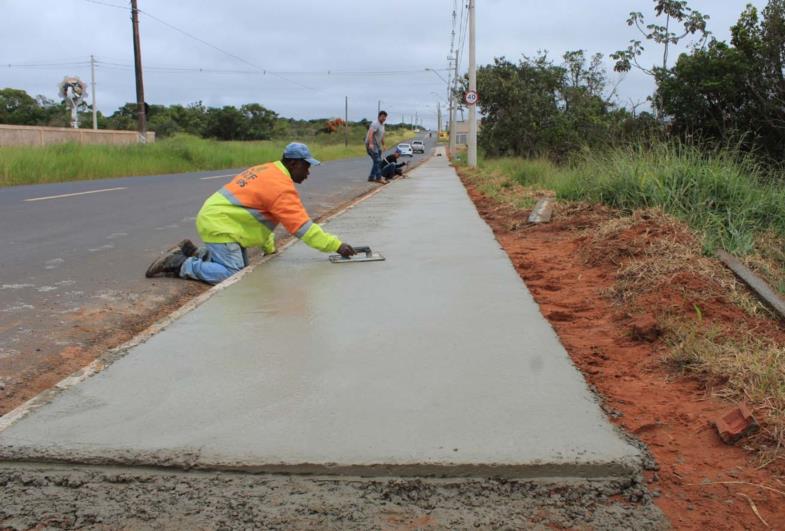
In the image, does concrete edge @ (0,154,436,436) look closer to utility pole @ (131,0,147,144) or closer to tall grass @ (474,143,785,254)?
tall grass @ (474,143,785,254)

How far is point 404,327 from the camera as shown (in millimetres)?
4383

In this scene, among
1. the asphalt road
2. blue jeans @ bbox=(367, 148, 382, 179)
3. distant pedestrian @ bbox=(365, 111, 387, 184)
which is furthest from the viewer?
blue jeans @ bbox=(367, 148, 382, 179)

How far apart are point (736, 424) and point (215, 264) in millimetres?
4589

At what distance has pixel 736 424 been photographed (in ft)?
9.48

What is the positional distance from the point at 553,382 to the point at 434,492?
1124 millimetres

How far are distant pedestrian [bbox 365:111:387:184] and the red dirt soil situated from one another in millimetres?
11151

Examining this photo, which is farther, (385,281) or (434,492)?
(385,281)

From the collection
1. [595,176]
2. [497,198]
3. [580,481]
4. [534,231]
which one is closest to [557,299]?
[580,481]

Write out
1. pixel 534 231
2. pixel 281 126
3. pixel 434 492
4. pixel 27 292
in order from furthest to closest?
pixel 281 126 → pixel 534 231 → pixel 27 292 → pixel 434 492

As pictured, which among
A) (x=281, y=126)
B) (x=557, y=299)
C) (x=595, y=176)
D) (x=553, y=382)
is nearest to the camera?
(x=553, y=382)

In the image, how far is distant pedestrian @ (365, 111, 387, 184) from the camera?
17.0 metres

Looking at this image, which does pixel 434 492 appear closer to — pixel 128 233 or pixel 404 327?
pixel 404 327

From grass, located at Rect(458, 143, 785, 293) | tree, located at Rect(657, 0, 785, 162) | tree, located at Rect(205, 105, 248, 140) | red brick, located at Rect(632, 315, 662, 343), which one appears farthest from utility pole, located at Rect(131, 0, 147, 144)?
tree, located at Rect(205, 105, 248, 140)

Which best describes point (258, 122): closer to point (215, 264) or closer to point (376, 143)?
point (376, 143)
